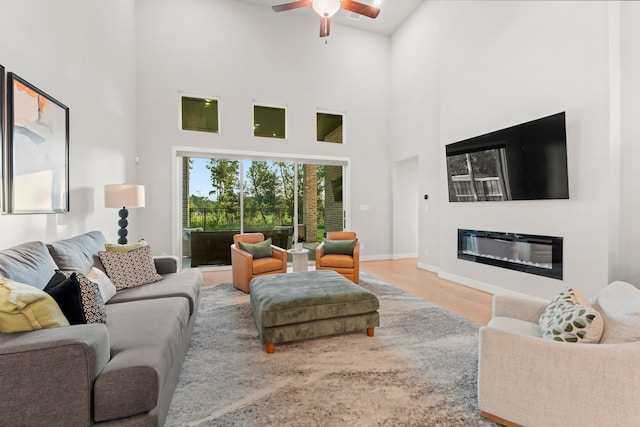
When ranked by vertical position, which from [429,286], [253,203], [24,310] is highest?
[253,203]

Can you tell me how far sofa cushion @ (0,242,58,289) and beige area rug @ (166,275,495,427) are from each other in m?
1.15

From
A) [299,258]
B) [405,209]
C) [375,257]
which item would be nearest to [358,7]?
[299,258]

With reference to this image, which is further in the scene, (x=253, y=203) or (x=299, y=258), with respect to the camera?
(x=253, y=203)

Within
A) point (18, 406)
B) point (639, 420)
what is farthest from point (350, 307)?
point (18, 406)

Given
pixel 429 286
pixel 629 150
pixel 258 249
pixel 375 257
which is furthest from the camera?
pixel 375 257

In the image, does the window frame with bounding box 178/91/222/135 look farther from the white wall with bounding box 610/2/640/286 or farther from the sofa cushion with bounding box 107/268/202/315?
the white wall with bounding box 610/2/640/286

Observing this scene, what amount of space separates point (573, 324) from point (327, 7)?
12.1 feet

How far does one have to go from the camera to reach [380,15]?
21.3 feet

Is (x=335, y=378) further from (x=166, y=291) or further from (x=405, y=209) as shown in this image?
(x=405, y=209)

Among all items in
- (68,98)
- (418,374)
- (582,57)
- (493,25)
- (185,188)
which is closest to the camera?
(418,374)

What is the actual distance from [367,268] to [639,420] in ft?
15.5

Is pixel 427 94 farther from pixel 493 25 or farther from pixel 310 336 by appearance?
pixel 310 336

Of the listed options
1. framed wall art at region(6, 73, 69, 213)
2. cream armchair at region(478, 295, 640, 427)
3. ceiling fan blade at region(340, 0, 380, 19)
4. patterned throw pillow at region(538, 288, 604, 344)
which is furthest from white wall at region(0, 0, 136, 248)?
patterned throw pillow at region(538, 288, 604, 344)

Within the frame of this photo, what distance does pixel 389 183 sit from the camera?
23.3 ft
